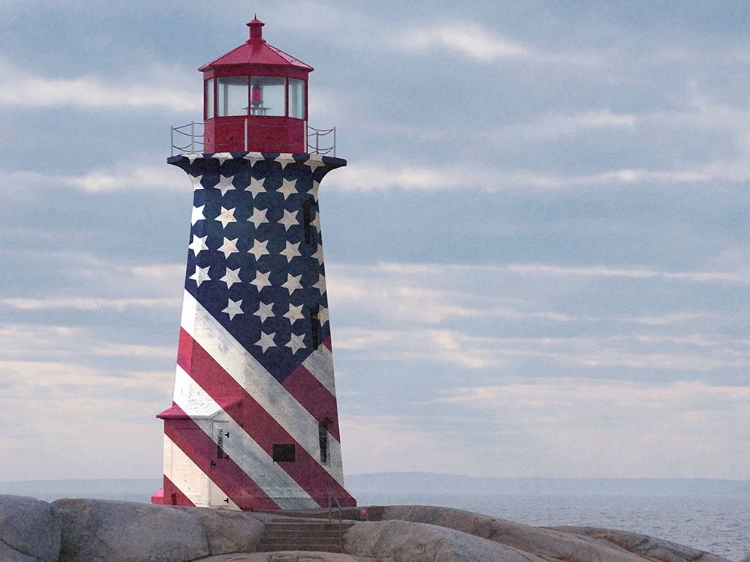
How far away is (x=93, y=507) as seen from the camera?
2791 cm

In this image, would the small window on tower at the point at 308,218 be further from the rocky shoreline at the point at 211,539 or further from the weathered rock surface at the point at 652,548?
the weathered rock surface at the point at 652,548

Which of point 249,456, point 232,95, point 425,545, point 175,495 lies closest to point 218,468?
point 249,456

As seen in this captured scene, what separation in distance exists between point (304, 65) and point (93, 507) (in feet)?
39.9

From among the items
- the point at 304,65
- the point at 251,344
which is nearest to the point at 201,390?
the point at 251,344

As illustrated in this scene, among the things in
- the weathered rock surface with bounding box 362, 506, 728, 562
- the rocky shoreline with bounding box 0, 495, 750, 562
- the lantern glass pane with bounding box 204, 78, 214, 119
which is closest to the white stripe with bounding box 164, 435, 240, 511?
the rocky shoreline with bounding box 0, 495, 750, 562

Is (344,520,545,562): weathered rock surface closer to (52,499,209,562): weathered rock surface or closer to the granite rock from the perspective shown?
the granite rock

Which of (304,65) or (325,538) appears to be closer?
(325,538)

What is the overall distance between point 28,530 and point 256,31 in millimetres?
13901

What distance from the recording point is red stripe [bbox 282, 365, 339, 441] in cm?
3441

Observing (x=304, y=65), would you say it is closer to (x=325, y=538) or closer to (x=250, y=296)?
(x=250, y=296)

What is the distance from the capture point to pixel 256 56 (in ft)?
114

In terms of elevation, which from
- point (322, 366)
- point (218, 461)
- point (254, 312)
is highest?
point (254, 312)

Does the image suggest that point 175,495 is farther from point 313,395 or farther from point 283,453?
point 313,395

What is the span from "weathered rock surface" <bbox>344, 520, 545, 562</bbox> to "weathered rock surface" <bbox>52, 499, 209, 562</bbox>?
312 centimetres
